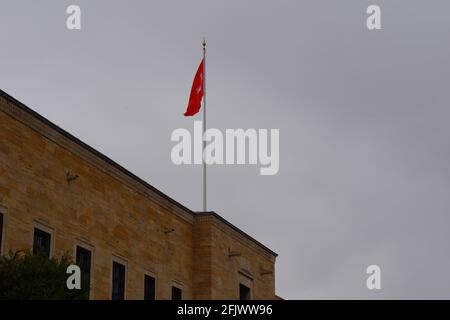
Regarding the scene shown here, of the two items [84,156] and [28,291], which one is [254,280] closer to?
[84,156]

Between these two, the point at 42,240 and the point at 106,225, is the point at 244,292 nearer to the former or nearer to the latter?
the point at 106,225

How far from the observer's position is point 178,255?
1446 inches

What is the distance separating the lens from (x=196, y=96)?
134 ft

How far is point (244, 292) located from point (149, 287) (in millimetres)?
7917

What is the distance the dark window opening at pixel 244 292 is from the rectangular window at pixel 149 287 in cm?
717

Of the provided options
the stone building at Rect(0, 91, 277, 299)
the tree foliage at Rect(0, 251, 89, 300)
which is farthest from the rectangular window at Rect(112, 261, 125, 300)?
the tree foliage at Rect(0, 251, 89, 300)

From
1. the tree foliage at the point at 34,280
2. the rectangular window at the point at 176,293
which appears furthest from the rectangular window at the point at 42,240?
the rectangular window at the point at 176,293

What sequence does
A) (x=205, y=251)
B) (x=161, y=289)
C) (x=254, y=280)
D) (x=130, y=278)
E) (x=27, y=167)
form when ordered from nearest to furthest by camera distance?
(x=27, y=167) → (x=130, y=278) → (x=161, y=289) → (x=205, y=251) → (x=254, y=280)

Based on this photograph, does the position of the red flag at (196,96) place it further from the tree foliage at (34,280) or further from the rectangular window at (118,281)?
the tree foliage at (34,280)

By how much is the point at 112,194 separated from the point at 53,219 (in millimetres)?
3970

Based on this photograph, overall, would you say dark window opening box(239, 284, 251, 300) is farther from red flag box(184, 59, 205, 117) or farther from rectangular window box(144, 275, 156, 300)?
red flag box(184, 59, 205, 117)

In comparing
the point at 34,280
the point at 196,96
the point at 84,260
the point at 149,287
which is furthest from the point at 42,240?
the point at 196,96
